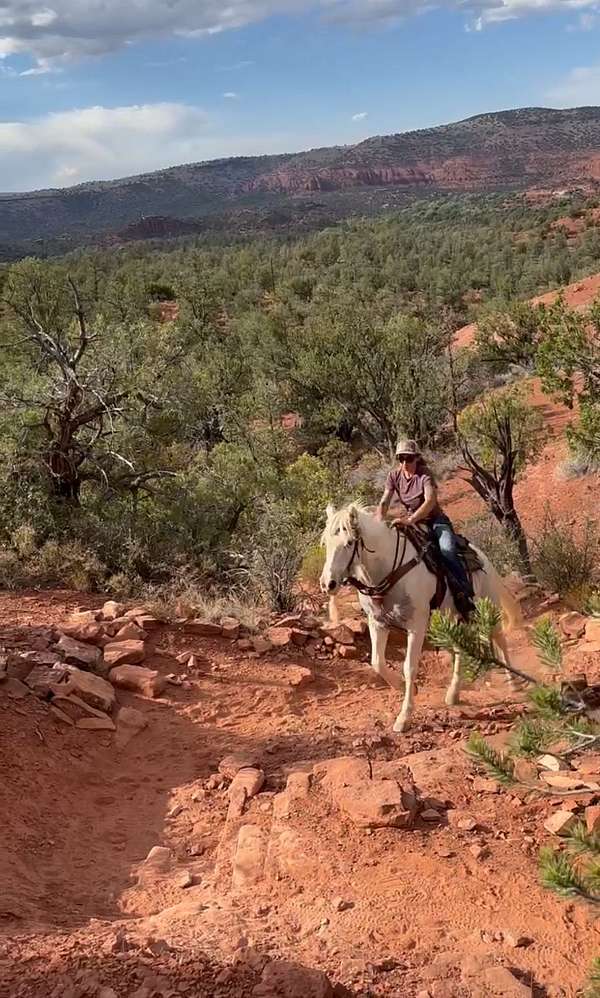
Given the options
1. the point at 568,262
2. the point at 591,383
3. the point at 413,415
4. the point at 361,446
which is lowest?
the point at 361,446

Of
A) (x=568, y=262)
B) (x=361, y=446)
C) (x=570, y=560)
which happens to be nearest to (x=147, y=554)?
(x=570, y=560)

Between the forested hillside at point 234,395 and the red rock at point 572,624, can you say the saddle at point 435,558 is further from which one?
the forested hillside at point 234,395

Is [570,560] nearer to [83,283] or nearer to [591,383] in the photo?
[591,383]

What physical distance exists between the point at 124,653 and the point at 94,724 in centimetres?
111

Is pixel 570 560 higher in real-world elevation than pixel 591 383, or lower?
lower

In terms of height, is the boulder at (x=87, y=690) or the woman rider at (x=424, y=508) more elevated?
the woman rider at (x=424, y=508)

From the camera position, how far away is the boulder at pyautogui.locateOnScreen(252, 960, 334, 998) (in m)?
3.29

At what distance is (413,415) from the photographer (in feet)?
76.8

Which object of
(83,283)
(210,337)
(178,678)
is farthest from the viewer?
(83,283)

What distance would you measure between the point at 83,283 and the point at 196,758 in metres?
43.8

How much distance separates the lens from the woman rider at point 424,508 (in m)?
7.18

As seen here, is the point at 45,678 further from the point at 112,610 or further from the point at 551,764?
the point at 551,764

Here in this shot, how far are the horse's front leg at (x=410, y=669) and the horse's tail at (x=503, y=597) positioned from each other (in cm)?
A: 101

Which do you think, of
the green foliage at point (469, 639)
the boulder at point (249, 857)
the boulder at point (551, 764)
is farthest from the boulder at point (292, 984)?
the boulder at point (551, 764)
